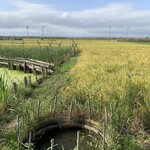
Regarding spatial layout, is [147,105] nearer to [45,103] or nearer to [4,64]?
[45,103]

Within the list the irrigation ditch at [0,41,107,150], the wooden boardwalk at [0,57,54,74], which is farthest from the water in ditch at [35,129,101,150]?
the wooden boardwalk at [0,57,54,74]

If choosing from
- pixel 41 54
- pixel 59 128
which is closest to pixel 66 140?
pixel 59 128

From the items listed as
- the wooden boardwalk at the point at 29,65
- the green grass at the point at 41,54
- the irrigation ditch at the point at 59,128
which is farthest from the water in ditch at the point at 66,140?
the green grass at the point at 41,54

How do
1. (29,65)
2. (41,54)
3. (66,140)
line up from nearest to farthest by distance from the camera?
(66,140) → (29,65) → (41,54)

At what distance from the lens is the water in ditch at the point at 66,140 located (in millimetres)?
7527

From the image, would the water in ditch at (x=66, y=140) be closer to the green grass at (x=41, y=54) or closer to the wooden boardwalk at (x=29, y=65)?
the wooden boardwalk at (x=29, y=65)

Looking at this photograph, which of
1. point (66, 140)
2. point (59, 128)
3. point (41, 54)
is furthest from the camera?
point (41, 54)

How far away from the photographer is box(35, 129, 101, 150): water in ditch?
753 centimetres

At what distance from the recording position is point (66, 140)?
26.6 ft

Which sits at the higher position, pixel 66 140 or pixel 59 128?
pixel 59 128

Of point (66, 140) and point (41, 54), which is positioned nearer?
point (66, 140)

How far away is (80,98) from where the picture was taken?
384 inches

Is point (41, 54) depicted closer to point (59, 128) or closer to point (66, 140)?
point (59, 128)

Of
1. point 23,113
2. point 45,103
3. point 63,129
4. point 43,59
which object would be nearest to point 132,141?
point 63,129
